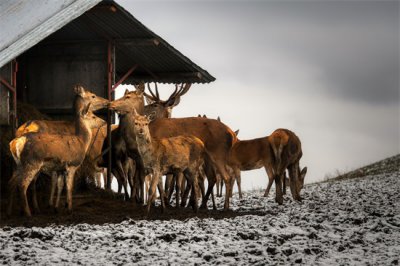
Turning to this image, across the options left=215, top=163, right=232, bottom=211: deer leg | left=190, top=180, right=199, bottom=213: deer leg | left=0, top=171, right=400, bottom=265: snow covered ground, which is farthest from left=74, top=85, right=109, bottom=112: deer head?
left=0, top=171, right=400, bottom=265: snow covered ground

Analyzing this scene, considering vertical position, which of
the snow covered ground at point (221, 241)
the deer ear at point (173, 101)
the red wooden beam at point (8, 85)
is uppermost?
the deer ear at point (173, 101)

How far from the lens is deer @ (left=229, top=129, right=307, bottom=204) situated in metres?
17.8

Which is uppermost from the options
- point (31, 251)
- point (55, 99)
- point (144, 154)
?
point (55, 99)

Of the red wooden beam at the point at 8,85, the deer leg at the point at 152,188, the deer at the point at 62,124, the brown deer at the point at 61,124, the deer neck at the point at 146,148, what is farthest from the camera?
the red wooden beam at the point at 8,85

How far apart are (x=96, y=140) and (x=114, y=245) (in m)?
8.71

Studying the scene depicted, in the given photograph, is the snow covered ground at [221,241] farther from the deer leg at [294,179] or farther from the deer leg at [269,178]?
the deer leg at [269,178]

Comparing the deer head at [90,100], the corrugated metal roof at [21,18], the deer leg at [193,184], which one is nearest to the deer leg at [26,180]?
the deer head at [90,100]

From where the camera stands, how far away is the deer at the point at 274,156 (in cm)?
1781

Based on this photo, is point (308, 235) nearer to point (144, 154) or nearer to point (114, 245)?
point (114, 245)

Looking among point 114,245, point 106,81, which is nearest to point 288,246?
point 114,245

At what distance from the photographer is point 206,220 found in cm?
1267

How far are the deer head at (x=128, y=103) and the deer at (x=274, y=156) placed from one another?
11.6ft

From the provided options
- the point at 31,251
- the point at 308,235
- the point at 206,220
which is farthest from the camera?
the point at 206,220

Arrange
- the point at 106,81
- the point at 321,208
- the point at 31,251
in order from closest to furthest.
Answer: the point at 31,251, the point at 321,208, the point at 106,81
